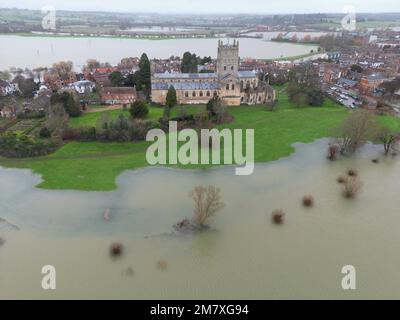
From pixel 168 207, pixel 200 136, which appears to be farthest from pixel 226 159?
pixel 168 207

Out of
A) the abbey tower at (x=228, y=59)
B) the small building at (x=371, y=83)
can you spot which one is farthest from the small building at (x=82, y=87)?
the small building at (x=371, y=83)

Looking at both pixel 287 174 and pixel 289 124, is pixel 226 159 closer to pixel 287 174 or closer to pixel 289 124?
pixel 287 174

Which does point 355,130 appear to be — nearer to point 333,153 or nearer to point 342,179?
point 333,153

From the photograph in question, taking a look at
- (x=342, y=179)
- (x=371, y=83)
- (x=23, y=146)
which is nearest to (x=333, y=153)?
(x=342, y=179)

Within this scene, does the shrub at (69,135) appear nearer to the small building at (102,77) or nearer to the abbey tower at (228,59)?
the small building at (102,77)

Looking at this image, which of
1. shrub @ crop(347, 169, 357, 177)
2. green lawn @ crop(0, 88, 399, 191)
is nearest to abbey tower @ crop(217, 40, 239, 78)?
green lawn @ crop(0, 88, 399, 191)

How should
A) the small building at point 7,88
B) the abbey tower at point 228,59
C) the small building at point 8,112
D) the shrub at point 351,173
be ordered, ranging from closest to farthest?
1. the shrub at point 351,173
2. the small building at point 8,112
3. the abbey tower at point 228,59
4. the small building at point 7,88
